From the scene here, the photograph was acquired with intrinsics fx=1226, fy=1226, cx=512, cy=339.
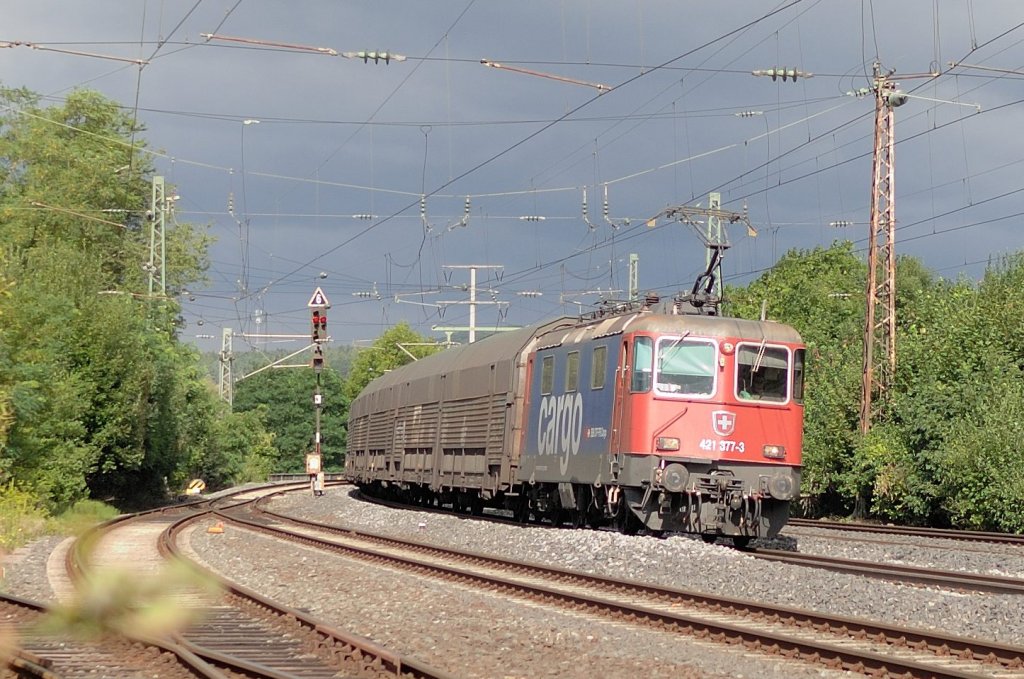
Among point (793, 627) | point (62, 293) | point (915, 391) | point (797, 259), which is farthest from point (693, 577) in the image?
point (797, 259)

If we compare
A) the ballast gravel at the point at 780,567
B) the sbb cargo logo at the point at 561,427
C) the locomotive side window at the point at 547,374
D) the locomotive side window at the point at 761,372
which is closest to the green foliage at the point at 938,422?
the ballast gravel at the point at 780,567

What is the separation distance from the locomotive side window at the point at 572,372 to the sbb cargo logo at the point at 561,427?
139 millimetres

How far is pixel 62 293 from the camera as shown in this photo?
113 ft

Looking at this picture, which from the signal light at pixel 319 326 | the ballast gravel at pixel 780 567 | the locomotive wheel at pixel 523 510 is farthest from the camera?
the signal light at pixel 319 326

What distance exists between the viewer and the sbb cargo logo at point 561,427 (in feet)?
66.9

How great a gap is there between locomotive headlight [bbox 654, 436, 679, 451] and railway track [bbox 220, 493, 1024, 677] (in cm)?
295

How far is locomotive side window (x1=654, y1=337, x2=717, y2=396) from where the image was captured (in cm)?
1856

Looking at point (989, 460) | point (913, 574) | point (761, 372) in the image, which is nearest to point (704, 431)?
point (761, 372)

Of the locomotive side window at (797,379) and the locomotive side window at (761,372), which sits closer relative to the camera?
the locomotive side window at (761,372)

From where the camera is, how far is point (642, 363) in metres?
18.5

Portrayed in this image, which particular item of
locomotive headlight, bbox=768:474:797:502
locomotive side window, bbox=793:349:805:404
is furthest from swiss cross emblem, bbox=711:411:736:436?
locomotive side window, bbox=793:349:805:404

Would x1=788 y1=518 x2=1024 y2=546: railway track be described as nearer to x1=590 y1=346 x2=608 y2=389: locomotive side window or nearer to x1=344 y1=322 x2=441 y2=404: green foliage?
x1=590 y1=346 x2=608 y2=389: locomotive side window

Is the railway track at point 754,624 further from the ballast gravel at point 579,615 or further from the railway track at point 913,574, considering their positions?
the railway track at point 913,574

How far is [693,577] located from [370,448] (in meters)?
24.8
